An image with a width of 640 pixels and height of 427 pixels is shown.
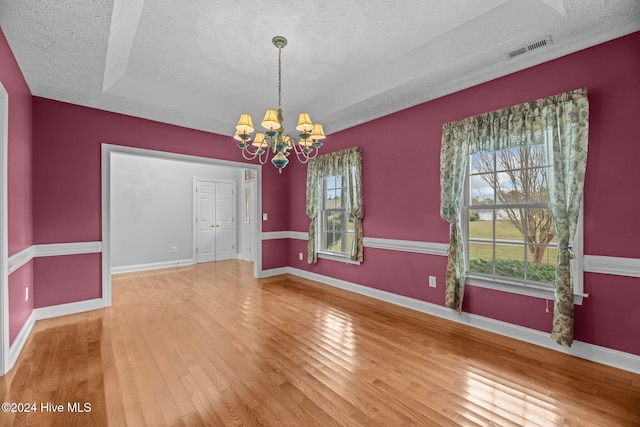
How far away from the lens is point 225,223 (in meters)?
7.48

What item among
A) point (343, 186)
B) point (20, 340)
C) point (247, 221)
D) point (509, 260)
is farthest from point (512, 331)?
point (247, 221)

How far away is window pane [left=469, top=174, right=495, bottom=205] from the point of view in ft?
10.2

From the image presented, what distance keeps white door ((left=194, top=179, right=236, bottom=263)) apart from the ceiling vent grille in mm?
6614

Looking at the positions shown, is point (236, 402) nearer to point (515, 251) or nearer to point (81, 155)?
point (515, 251)

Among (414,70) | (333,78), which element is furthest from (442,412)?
(333,78)

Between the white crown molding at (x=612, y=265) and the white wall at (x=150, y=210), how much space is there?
6817mm

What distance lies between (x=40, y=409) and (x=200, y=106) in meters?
3.78

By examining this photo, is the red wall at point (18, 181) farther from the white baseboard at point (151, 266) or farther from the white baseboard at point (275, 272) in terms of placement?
the white baseboard at point (275, 272)

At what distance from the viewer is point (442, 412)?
70.1 inches

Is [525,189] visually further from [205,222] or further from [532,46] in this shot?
[205,222]

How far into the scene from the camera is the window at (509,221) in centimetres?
280

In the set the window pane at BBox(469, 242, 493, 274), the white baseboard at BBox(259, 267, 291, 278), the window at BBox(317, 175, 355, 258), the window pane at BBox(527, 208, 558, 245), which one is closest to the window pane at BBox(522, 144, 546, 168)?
the window pane at BBox(527, 208, 558, 245)

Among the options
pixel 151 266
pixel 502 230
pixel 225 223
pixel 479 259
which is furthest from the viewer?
pixel 225 223

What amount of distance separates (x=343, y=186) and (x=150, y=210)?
4.67 m
